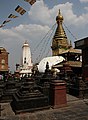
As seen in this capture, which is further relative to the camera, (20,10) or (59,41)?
(59,41)

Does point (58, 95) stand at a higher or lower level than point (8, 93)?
higher

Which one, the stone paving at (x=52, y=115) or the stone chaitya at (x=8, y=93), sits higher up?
the stone chaitya at (x=8, y=93)

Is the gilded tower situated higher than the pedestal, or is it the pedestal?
the gilded tower

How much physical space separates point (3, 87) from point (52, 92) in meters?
4.65

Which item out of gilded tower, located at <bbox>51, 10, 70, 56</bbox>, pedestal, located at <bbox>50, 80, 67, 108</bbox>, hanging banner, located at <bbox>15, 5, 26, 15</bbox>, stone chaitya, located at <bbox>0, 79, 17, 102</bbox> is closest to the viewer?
pedestal, located at <bbox>50, 80, 67, 108</bbox>

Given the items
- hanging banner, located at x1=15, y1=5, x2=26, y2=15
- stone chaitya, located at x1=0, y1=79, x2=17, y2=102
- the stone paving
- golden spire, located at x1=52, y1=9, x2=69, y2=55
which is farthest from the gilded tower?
the stone paving

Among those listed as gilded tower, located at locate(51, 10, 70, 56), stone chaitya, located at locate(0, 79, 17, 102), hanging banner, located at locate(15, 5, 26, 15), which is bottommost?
stone chaitya, located at locate(0, 79, 17, 102)

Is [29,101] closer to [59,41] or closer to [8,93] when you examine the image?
[8,93]

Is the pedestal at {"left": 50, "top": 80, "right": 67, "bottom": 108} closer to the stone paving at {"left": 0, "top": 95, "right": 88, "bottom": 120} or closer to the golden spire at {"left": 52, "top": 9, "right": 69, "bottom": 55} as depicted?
the stone paving at {"left": 0, "top": 95, "right": 88, "bottom": 120}

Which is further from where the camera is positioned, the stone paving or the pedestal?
the pedestal

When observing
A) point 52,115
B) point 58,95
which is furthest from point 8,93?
point 52,115

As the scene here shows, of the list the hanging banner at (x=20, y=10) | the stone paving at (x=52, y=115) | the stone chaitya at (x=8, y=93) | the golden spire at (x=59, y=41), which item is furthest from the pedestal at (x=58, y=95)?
the golden spire at (x=59, y=41)

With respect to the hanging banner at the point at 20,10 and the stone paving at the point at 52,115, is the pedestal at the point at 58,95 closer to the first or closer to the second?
the stone paving at the point at 52,115

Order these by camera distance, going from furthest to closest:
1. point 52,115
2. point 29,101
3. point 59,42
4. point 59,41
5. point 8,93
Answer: point 59,41, point 59,42, point 8,93, point 29,101, point 52,115
